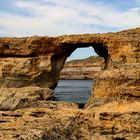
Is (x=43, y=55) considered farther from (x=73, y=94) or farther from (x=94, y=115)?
(x=94, y=115)

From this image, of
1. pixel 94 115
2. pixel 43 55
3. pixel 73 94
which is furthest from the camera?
pixel 73 94

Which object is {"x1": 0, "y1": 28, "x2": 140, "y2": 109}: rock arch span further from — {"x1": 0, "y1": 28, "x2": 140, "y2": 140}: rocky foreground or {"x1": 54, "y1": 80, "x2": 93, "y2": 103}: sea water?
{"x1": 0, "y1": 28, "x2": 140, "y2": 140}: rocky foreground

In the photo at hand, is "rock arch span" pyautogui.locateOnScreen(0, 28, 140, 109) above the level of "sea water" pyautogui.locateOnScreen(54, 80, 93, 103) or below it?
above

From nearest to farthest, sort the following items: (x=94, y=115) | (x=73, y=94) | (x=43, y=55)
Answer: (x=94, y=115), (x=43, y=55), (x=73, y=94)

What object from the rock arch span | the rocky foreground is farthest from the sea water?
the rocky foreground

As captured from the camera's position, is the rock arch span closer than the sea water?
Yes

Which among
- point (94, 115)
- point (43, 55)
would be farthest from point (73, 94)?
point (94, 115)

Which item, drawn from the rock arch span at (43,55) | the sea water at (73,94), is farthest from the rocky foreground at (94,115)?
the sea water at (73,94)

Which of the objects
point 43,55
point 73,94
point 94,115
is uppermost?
point 43,55

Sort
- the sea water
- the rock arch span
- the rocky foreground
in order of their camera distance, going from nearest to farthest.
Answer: the rocky foreground
the rock arch span
the sea water

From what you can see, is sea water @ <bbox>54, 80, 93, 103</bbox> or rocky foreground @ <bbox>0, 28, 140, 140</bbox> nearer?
rocky foreground @ <bbox>0, 28, 140, 140</bbox>

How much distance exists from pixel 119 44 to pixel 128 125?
24607 millimetres

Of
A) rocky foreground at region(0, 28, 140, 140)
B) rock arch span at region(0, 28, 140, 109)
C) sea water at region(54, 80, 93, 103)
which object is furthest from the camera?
sea water at region(54, 80, 93, 103)

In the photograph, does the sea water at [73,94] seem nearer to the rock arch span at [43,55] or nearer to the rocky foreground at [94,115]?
the rock arch span at [43,55]
